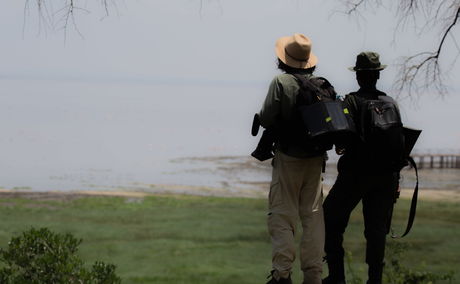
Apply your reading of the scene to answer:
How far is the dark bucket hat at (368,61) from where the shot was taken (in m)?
6.07

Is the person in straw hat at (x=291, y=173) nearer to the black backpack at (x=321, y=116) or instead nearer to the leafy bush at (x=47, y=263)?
the black backpack at (x=321, y=116)

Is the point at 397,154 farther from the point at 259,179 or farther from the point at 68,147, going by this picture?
the point at 68,147

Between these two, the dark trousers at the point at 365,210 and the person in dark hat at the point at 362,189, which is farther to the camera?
the dark trousers at the point at 365,210

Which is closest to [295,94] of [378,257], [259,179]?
[378,257]

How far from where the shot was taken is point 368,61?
6078 mm

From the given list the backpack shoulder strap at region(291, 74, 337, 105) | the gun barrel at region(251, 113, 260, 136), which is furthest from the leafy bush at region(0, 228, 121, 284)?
the backpack shoulder strap at region(291, 74, 337, 105)

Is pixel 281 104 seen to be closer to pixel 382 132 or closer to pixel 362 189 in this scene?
pixel 382 132

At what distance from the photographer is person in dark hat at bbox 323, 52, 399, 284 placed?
6.02 meters

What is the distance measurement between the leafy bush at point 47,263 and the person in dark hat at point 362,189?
7.81 feet

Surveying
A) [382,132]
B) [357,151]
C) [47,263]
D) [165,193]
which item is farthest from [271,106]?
[165,193]

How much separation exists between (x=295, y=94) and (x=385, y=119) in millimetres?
771

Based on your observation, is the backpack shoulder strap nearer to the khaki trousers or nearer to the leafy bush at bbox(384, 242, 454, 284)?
the khaki trousers

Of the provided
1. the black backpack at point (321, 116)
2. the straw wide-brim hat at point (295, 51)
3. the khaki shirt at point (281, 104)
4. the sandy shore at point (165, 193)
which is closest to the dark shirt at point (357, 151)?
the black backpack at point (321, 116)

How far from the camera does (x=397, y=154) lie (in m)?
5.98
